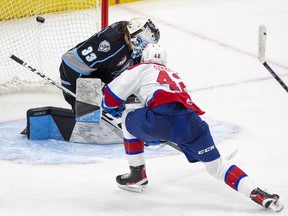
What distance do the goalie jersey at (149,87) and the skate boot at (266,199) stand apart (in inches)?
15.5

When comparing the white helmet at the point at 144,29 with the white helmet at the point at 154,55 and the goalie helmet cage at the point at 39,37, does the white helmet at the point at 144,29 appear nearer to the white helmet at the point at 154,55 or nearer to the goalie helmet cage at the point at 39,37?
the white helmet at the point at 154,55

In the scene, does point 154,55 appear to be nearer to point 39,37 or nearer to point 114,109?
point 114,109

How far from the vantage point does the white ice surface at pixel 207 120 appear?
117 inches

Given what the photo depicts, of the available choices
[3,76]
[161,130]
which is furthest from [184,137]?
[3,76]

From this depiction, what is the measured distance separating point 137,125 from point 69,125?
91cm

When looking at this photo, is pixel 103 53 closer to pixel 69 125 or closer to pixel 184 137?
pixel 69 125

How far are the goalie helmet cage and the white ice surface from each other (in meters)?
0.22

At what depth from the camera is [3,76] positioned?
4.80 meters

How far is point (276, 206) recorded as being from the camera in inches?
113

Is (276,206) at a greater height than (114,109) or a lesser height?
lesser

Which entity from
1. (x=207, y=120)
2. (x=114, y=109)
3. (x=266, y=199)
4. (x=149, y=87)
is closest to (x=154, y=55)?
(x=149, y=87)

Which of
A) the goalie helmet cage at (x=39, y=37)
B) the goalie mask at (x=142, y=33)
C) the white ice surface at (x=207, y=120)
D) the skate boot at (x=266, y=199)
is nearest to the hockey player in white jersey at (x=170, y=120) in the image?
the skate boot at (x=266, y=199)

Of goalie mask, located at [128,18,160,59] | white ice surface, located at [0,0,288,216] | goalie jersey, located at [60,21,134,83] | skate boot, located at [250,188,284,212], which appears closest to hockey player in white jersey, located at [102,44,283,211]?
skate boot, located at [250,188,284,212]

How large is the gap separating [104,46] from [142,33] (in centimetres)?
27
